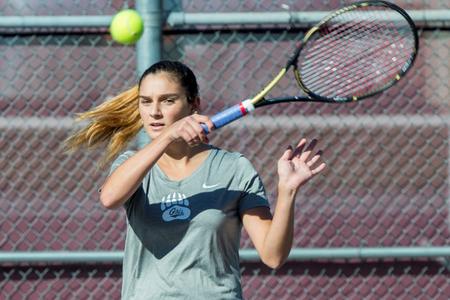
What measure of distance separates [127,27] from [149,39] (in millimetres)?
158

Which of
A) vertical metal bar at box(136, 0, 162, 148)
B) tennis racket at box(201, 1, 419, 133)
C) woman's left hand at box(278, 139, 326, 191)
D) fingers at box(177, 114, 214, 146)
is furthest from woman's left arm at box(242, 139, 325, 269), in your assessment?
vertical metal bar at box(136, 0, 162, 148)

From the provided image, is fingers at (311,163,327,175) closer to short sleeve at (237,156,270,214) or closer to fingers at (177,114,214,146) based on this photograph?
short sleeve at (237,156,270,214)

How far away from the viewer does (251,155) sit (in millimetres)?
4746

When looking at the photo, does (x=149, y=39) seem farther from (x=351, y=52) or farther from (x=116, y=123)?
(x=116, y=123)

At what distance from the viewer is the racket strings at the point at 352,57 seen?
3.43 meters

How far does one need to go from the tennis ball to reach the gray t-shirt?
1.55 meters

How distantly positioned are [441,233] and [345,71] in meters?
1.53

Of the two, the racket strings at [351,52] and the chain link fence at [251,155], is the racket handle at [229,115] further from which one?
the chain link fence at [251,155]

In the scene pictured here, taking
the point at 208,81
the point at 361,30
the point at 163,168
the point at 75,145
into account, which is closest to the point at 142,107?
the point at 163,168

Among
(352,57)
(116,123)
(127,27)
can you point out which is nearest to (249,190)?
(116,123)

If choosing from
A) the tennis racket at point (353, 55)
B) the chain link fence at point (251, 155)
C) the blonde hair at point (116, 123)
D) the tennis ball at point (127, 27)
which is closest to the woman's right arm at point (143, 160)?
the blonde hair at point (116, 123)

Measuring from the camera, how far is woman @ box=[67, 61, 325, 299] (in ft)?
8.63

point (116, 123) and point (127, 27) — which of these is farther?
point (127, 27)

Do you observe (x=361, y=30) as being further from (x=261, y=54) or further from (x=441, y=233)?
(x=441, y=233)
